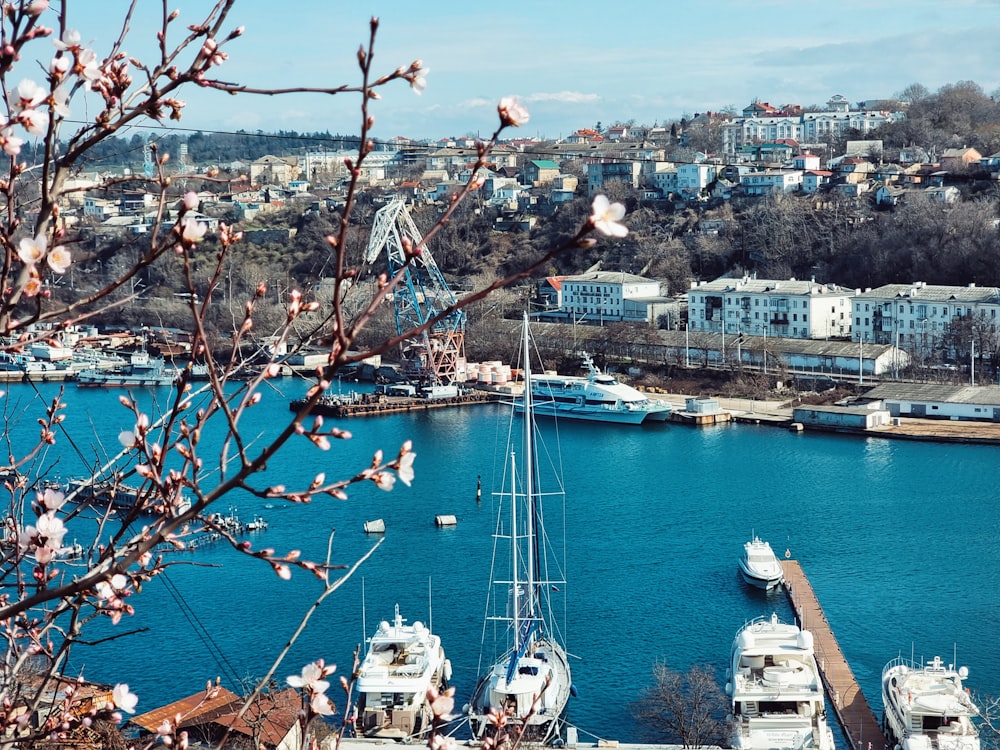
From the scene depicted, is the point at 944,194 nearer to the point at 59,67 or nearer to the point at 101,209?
the point at 101,209

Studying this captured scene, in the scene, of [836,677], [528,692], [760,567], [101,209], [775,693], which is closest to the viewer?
[775,693]

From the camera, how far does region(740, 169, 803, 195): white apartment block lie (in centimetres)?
1620

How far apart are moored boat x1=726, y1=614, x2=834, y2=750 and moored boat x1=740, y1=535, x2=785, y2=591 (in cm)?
116

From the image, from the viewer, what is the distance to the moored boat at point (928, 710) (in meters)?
3.78

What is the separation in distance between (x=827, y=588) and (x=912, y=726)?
1.73m

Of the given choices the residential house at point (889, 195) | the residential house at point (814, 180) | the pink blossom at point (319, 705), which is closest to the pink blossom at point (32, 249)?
the pink blossom at point (319, 705)

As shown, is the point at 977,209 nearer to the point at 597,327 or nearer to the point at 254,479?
the point at 597,327

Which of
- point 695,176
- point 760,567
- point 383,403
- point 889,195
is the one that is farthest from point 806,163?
point 760,567

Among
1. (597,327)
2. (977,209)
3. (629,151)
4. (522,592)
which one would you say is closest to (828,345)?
(597,327)

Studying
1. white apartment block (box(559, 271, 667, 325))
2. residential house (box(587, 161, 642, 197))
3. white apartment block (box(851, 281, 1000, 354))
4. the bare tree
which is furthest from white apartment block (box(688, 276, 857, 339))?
the bare tree

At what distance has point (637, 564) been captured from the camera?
5938 millimetres

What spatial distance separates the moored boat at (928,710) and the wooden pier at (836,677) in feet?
0.19

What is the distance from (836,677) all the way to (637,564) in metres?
1.51

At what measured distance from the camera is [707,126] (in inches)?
920
